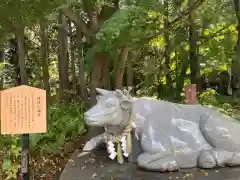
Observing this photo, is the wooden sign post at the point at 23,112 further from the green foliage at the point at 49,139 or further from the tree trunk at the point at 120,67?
the tree trunk at the point at 120,67

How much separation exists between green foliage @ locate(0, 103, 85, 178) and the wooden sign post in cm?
156

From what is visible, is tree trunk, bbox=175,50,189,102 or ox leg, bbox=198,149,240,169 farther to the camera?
tree trunk, bbox=175,50,189,102

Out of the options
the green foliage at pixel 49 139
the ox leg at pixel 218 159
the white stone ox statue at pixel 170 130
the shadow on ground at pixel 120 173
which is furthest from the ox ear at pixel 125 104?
the green foliage at pixel 49 139

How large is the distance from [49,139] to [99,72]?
4.87 feet

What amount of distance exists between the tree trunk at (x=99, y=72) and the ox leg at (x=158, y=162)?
2328mm

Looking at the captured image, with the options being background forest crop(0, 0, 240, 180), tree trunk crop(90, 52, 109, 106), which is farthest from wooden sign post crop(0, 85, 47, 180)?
tree trunk crop(90, 52, 109, 106)

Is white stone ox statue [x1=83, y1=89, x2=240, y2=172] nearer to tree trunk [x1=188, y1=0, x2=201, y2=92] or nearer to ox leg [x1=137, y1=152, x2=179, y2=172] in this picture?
ox leg [x1=137, y1=152, x2=179, y2=172]

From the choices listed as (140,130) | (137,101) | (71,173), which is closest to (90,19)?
(137,101)

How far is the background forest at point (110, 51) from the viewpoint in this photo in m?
5.15

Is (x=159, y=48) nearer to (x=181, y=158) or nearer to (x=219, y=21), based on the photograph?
(x=219, y=21)

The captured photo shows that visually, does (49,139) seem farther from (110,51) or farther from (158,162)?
(158,162)

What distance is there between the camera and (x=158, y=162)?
4.06 metres

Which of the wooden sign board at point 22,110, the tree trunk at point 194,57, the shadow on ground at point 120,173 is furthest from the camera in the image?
the tree trunk at point 194,57

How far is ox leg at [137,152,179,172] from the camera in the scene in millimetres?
4032
